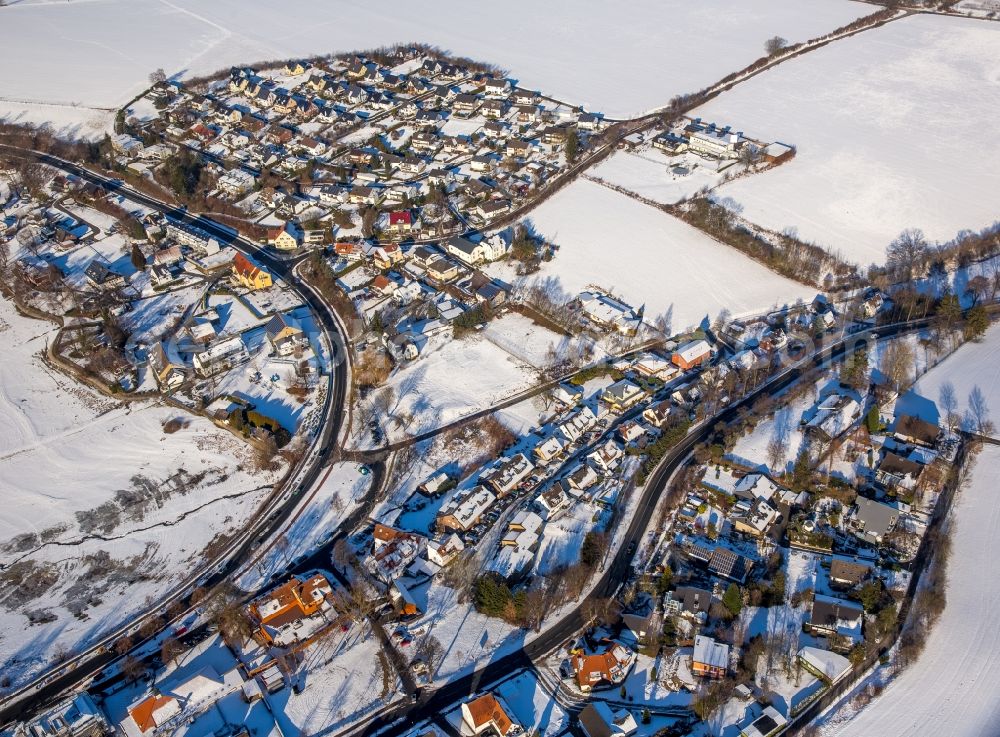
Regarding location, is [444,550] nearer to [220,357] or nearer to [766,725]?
[766,725]

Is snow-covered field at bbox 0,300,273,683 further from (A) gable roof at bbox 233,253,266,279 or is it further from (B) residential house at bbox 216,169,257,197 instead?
(B) residential house at bbox 216,169,257,197

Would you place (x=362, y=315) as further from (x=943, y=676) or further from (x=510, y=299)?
(x=943, y=676)

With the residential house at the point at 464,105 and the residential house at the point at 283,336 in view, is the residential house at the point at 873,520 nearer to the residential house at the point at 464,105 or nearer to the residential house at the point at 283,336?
the residential house at the point at 283,336

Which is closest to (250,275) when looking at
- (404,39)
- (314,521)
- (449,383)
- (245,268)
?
(245,268)

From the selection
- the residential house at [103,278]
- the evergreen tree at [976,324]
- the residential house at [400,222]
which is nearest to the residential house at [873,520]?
the evergreen tree at [976,324]

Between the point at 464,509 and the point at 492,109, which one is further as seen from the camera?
the point at 492,109
